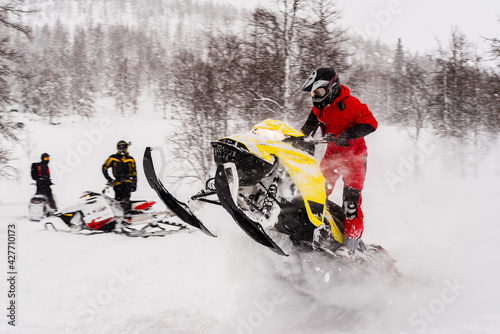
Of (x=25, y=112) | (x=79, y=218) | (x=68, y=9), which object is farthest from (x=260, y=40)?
(x=68, y=9)

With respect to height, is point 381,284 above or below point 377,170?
above

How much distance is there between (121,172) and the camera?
8.52 m

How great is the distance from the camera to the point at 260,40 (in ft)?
47.9

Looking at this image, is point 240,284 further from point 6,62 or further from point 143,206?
point 6,62

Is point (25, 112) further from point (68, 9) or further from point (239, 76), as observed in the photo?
point (68, 9)

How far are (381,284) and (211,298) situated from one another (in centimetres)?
189

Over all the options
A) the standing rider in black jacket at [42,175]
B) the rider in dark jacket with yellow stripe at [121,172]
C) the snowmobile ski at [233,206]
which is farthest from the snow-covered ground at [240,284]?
the standing rider in black jacket at [42,175]

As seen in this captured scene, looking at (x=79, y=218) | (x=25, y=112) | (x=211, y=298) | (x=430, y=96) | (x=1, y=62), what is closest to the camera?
(x=211, y=298)

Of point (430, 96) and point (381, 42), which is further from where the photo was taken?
point (381, 42)

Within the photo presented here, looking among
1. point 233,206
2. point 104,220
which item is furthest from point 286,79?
point 233,206

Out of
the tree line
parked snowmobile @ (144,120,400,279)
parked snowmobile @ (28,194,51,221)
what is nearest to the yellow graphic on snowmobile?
parked snowmobile @ (144,120,400,279)

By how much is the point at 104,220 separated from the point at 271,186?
5982mm

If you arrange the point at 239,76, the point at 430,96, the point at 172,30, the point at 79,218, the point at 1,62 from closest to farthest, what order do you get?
the point at 79,218 < the point at 1,62 < the point at 239,76 < the point at 430,96 < the point at 172,30

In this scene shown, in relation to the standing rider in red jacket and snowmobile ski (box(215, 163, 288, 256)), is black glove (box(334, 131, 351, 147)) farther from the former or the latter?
snowmobile ski (box(215, 163, 288, 256))
